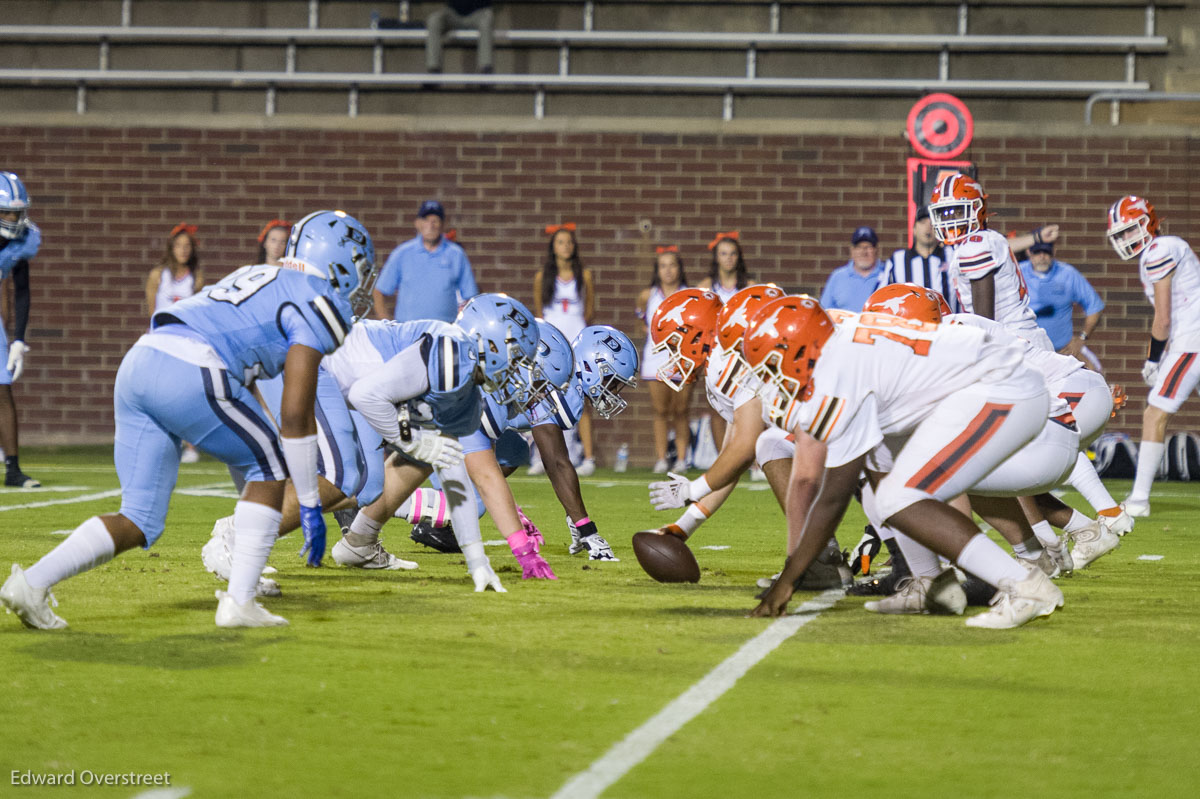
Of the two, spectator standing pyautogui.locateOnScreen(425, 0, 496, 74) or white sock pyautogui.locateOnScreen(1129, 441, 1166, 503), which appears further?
spectator standing pyautogui.locateOnScreen(425, 0, 496, 74)

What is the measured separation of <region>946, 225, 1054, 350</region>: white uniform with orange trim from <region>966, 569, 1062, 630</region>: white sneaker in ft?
9.06

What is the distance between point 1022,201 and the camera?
15.3 metres

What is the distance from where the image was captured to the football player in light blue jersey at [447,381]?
566 centimetres

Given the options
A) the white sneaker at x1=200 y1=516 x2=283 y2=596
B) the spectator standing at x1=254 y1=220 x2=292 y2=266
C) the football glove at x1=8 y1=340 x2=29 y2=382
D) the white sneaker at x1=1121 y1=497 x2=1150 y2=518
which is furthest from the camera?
the spectator standing at x1=254 y1=220 x2=292 y2=266

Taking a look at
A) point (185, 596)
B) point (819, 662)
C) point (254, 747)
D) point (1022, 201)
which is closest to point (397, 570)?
point (185, 596)

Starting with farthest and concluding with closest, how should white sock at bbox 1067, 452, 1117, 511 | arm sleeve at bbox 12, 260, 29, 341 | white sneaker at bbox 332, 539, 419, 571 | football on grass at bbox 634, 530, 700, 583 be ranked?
1. arm sleeve at bbox 12, 260, 29, 341
2. white sock at bbox 1067, 452, 1117, 511
3. white sneaker at bbox 332, 539, 419, 571
4. football on grass at bbox 634, 530, 700, 583

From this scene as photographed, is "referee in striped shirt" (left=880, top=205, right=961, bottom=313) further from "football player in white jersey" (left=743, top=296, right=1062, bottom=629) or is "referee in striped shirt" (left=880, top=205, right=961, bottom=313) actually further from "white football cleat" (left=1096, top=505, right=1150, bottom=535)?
"football player in white jersey" (left=743, top=296, right=1062, bottom=629)

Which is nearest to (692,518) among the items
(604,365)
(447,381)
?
(604,365)

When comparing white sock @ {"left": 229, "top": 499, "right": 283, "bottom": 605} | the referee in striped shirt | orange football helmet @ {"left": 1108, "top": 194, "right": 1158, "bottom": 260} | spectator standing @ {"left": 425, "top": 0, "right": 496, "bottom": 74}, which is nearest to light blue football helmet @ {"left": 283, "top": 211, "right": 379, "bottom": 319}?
white sock @ {"left": 229, "top": 499, "right": 283, "bottom": 605}

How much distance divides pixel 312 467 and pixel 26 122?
1244 cm

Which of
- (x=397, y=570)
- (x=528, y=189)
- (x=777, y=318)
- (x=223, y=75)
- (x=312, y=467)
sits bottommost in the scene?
(x=397, y=570)

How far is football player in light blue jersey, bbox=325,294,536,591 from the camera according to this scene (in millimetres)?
5664

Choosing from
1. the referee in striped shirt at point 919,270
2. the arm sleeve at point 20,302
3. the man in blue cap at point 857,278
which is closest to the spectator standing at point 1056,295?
the man in blue cap at point 857,278

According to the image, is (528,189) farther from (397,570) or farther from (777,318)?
(777,318)
